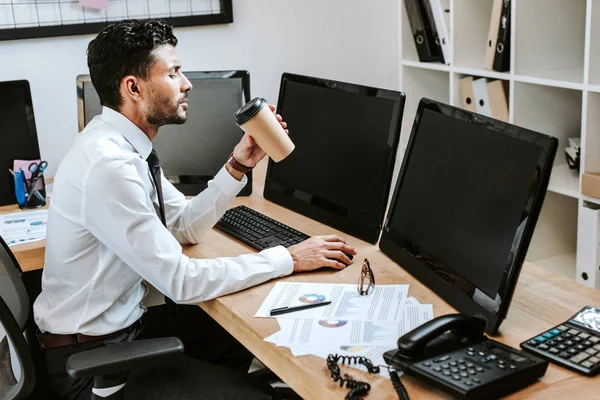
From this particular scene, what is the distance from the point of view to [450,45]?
3.06 metres

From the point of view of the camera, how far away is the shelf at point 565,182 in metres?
2.66

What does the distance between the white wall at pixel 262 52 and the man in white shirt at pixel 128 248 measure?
40.7 inches

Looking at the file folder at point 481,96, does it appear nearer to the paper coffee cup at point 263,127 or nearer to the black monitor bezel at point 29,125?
the paper coffee cup at point 263,127

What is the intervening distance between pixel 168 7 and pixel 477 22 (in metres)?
1.21

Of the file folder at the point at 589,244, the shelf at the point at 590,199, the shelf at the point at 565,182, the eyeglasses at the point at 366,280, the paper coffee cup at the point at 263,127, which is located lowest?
the file folder at the point at 589,244

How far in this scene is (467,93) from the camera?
3068mm

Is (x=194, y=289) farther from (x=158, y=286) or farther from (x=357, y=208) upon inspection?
(x=357, y=208)

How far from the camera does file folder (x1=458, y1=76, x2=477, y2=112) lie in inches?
120

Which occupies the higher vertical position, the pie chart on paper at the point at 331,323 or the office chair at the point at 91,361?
the pie chart on paper at the point at 331,323

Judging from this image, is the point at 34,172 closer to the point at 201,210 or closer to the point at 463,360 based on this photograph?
the point at 201,210

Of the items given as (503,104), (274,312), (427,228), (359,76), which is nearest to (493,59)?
(503,104)

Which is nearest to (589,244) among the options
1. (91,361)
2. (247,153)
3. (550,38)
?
(550,38)

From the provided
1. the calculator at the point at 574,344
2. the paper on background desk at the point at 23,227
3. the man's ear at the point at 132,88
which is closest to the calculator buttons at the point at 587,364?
the calculator at the point at 574,344

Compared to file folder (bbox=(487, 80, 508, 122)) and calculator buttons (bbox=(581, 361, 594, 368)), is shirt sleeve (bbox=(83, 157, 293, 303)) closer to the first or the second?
calculator buttons (bbox=(581, 361, 594, 368))
